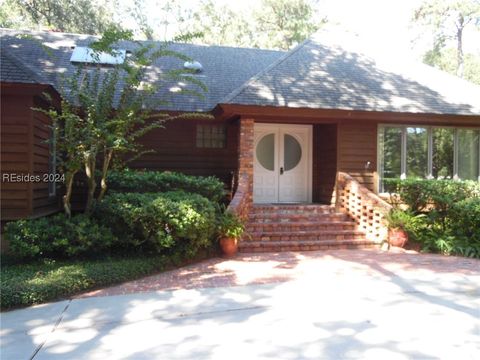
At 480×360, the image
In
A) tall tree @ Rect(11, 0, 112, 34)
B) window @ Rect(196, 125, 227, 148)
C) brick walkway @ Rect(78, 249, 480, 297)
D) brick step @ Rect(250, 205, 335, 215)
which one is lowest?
brick walkway @ Rect(78, 249, 480, 297)

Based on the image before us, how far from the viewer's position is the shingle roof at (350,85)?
9.76 meters

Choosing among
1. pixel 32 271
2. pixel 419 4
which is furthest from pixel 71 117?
pixel 419 4

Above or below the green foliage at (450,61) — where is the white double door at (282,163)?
below

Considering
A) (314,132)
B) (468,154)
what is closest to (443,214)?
(468,154)

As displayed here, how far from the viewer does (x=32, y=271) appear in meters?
6.22

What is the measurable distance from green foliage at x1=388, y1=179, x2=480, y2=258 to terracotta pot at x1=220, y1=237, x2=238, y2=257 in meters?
3.69

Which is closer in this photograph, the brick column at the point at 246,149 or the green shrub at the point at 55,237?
the green shrub at the point at 55,237

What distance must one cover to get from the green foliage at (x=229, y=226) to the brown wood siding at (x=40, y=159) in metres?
3.44

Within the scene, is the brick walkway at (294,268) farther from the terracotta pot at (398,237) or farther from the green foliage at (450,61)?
the green foliage at (450,61)

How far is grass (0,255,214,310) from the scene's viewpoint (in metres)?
5.23

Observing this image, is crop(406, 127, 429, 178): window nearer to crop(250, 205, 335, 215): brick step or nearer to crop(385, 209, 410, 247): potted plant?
crop(385, 209, 410, 247): potted plant

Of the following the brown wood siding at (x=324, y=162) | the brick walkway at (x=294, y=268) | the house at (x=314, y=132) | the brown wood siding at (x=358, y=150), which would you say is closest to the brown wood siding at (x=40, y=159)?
the house at (x=314, y=132)

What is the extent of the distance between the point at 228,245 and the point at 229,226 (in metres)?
0.36

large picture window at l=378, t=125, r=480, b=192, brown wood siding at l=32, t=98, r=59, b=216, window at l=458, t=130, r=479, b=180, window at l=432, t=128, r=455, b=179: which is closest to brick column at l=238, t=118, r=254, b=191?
large picture window at l=378, t=125, r=480, b=192
